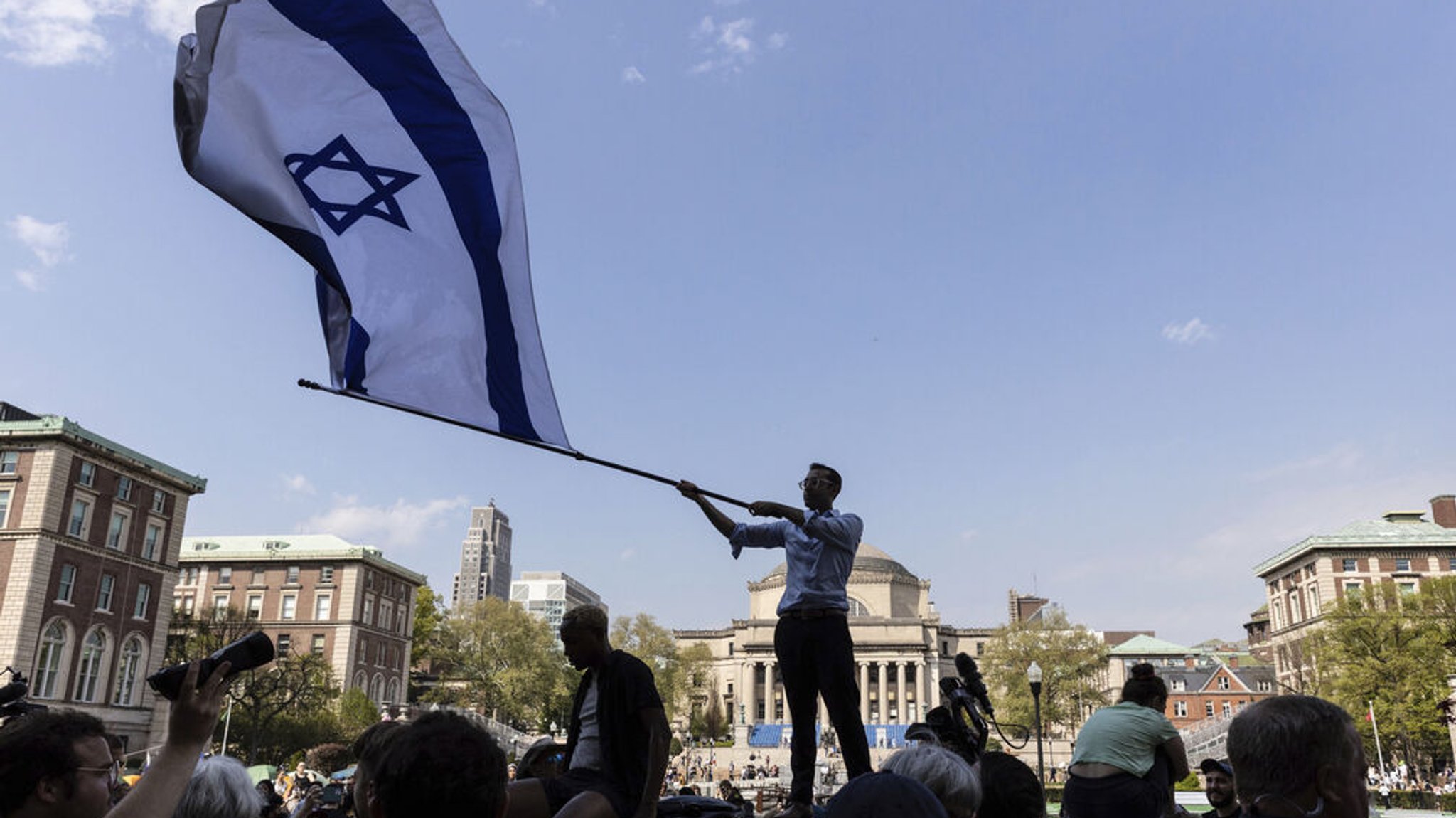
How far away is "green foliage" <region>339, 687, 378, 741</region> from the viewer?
205 ft

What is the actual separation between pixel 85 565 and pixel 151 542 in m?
4.91

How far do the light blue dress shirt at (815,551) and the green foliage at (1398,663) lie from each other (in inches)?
2206

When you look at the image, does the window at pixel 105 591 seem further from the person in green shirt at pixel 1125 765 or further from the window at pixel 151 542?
→ the person in green shirt at pixel 1125 765

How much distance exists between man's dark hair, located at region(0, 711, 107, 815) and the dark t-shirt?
265 centimetres

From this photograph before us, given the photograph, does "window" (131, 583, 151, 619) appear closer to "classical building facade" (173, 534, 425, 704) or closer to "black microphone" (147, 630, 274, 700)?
"classical building facade" (173, 534, 425, 704)

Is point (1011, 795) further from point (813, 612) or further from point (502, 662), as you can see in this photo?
point (502, 662)

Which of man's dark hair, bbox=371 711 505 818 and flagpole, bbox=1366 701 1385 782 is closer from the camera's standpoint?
man's dark hair, bbox=371 711 505 818

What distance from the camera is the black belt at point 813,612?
22.9 feet

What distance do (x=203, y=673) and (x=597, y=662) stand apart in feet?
10.2

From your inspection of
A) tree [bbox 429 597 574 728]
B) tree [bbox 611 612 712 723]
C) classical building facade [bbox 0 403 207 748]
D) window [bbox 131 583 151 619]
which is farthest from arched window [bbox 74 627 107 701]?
tree [bbox 611 612 712 723]

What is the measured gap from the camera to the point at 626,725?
5562 millimetres

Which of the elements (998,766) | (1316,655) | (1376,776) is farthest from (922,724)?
(1316,655)

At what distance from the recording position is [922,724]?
23.4 feet

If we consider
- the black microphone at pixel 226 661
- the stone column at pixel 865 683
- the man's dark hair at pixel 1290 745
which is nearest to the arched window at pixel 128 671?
the black microphone at pixel 226 661
